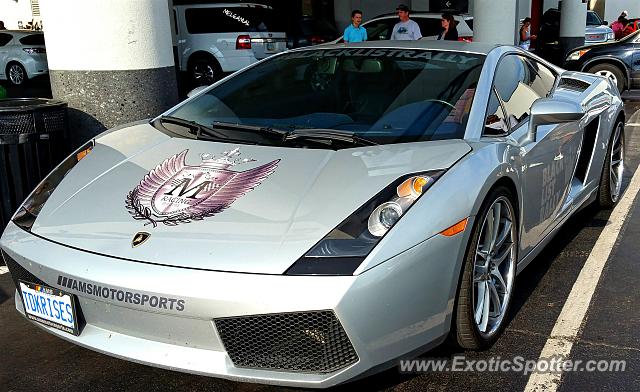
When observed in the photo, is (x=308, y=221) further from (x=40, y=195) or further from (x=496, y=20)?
(x=496, y=20)

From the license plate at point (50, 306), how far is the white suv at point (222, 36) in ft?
38.2

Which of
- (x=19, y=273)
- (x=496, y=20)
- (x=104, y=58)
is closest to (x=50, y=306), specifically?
(x=19, y=273)

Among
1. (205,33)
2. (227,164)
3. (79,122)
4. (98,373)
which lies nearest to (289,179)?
(227,164)

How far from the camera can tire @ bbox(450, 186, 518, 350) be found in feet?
8.77

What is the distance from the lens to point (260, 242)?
2391 millimetres

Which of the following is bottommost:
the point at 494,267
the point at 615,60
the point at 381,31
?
the point at 494,267

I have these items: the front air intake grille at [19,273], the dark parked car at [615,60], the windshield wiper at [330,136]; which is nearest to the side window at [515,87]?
the windshield wiper at [330,136]

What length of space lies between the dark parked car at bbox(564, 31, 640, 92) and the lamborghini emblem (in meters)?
11.3

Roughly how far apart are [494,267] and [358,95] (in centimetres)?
117

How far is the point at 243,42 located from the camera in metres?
13.9

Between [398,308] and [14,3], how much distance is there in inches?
1158

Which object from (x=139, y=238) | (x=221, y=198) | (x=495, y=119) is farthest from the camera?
(x=495, y=119)

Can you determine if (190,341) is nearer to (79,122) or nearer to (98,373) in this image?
(98,373)

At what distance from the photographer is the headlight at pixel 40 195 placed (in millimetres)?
2910
